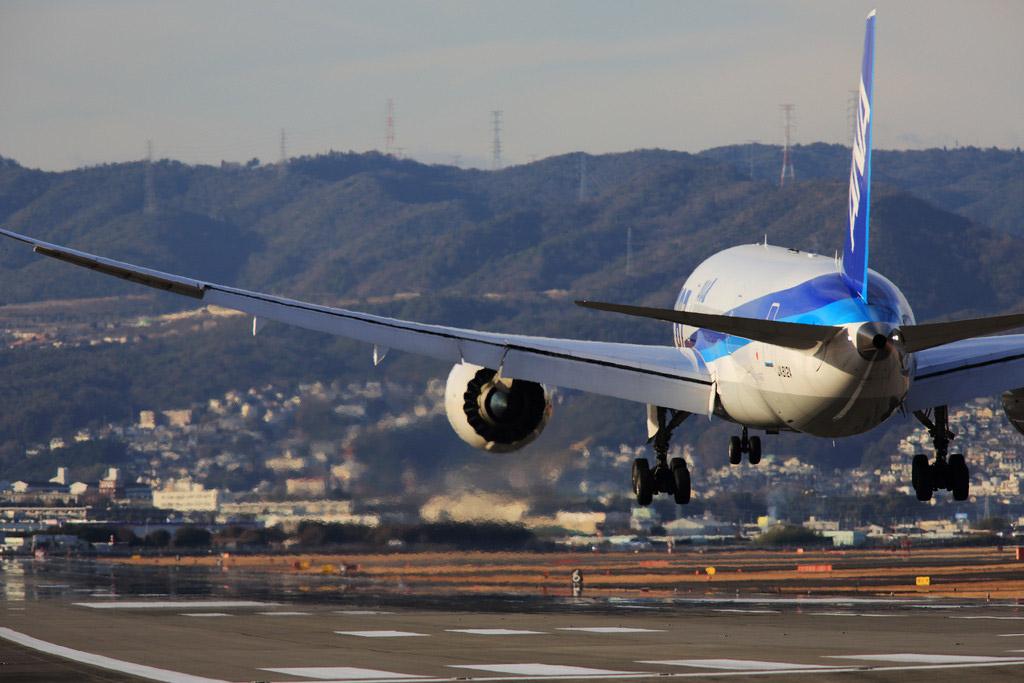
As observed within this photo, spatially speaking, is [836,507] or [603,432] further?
[836,507]

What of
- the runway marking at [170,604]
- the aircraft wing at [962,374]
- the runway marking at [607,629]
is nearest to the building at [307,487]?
the runway marking at [170,604]

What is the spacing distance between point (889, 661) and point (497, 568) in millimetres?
61338

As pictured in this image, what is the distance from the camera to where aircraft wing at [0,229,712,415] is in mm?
44812

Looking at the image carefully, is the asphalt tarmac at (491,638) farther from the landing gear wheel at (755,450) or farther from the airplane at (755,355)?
the airplane at (755,355)

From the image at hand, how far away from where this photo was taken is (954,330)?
A: 116ft

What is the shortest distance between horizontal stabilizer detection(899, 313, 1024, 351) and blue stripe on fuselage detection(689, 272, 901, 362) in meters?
0.81

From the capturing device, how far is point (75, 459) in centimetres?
16712

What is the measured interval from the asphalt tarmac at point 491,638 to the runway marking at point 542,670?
0.12 feet

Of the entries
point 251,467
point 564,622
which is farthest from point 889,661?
point 251,467

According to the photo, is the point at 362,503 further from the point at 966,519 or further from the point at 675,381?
the point at 966,519

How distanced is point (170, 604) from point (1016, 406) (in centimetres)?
2782

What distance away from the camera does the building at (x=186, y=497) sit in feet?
400

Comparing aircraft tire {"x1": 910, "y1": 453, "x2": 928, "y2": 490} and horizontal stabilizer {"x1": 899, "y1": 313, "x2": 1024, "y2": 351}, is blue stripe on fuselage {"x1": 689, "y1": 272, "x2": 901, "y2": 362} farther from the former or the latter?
aircraft tire {"x1": 910, "y1": 453, "x2": 928, "y2": 490}

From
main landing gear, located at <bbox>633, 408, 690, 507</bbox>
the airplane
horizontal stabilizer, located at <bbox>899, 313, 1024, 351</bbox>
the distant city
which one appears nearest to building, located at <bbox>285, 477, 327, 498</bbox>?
the distant city
